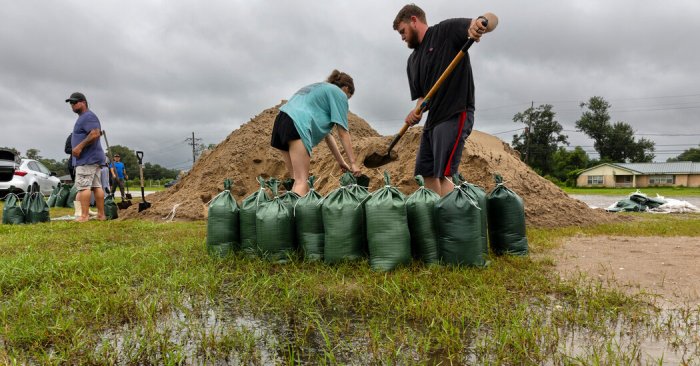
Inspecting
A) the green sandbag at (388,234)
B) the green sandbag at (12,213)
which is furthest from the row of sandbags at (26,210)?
the green sandbag at (388,234)

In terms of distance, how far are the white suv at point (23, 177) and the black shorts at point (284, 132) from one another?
9.49 meters

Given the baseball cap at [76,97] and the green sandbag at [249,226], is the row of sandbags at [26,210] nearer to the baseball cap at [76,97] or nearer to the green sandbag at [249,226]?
the baseball cap at [76,97]

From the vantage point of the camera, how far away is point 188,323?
200cm

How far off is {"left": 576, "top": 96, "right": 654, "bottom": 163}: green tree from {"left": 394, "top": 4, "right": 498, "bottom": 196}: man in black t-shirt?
7355 centimetres

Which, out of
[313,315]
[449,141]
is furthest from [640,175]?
[313,315]

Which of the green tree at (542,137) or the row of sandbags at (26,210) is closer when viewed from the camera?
the row of sandbags at (26,210)

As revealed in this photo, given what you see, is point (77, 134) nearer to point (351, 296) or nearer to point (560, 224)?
point (351, 296)

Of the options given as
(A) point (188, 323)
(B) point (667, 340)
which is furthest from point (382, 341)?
(B) point (667, 340)

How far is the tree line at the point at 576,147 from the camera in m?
58.3

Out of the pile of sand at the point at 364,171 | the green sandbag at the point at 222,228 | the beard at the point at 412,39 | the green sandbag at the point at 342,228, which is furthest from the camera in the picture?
the pile of sand at the point at 364,171

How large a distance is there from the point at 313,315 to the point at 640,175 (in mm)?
62130

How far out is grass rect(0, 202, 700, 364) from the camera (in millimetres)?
1688

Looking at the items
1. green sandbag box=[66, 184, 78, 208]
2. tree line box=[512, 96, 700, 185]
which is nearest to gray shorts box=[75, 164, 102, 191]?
green sandbag box=[66, 184, 78, 208]

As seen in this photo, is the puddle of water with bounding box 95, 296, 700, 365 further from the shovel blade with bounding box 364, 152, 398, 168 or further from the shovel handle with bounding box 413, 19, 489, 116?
A: the shovel blade with bounding box 364, 152, 398, 168
